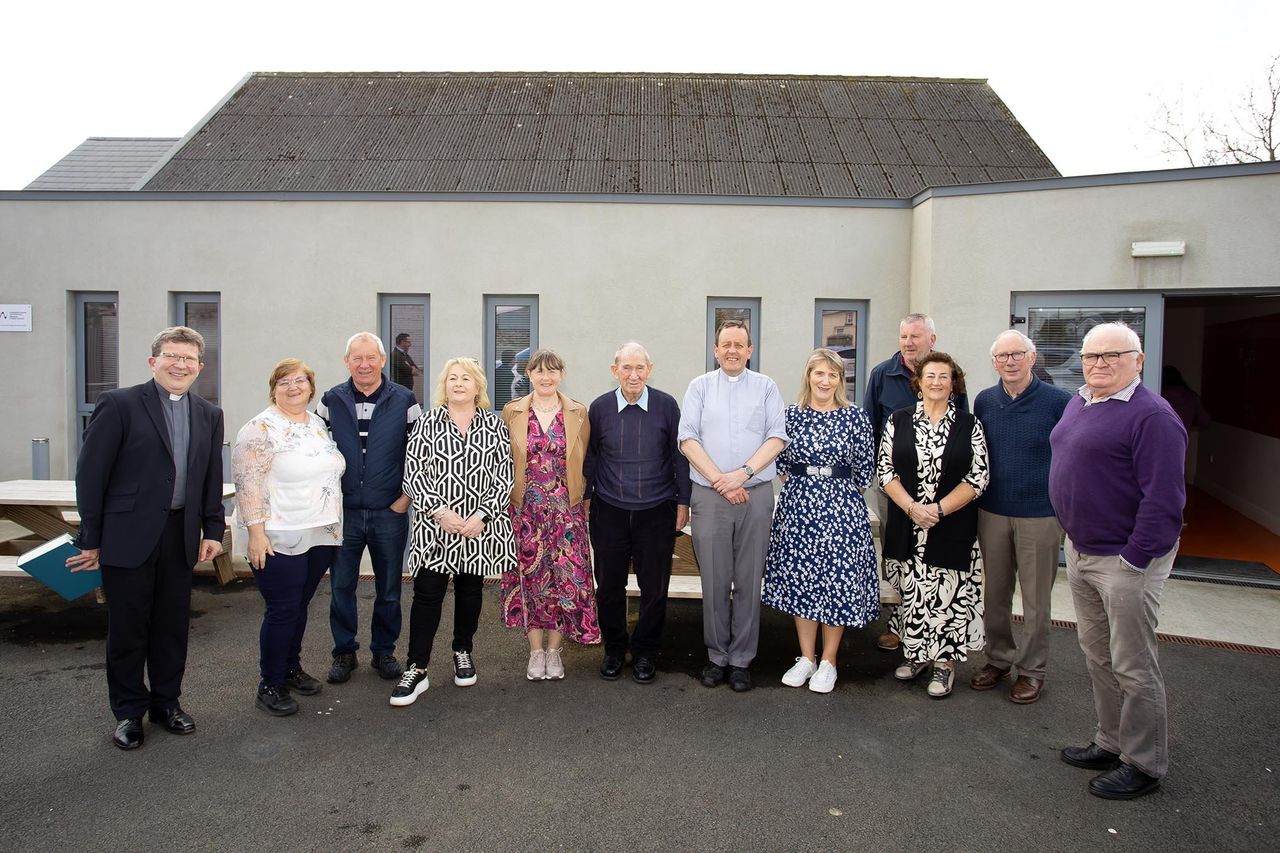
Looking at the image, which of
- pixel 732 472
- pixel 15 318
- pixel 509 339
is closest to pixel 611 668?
pixel 732 472

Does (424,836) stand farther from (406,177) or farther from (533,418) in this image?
(406,177)

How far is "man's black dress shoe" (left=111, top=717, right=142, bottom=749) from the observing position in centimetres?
371

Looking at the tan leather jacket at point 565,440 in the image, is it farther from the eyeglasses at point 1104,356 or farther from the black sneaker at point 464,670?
the eyeglasses at point 1104,356

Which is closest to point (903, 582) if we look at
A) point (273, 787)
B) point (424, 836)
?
point (424, 836)

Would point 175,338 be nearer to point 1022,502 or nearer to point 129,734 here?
point 129,734

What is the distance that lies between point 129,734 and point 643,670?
2.54m

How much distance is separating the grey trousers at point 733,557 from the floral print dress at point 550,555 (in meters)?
0.66

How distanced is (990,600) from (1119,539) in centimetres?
121

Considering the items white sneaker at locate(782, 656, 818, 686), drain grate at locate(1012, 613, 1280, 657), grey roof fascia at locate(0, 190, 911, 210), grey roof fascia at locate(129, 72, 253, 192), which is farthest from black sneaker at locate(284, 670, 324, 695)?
grey roof fascia at locate(129, 72, 253, 192)

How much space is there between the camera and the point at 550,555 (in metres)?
4.57

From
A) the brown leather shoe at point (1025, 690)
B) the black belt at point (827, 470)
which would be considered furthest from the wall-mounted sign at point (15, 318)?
the brown leather shoe at point (1025, 690)

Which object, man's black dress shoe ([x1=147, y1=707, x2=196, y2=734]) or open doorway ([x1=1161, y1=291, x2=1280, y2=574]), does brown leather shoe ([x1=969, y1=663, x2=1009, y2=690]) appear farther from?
open doorway ([x1=1161, y1=291, x2=1280, y2=574])

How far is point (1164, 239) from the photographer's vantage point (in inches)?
263

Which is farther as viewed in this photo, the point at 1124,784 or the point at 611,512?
the point at 611,512
